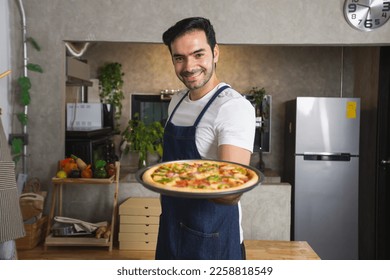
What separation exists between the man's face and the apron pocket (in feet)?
1.66

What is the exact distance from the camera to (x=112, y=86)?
207 inches

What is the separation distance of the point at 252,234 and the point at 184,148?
6.51ft

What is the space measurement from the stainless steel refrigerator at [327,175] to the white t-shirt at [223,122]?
2.81 m

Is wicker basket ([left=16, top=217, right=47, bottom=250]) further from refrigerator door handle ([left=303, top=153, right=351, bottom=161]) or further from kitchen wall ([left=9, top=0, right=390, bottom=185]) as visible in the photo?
refrigerator door handle ([left=303, top=153, right=351, bottom=161])

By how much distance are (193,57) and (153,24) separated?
77.5 inches

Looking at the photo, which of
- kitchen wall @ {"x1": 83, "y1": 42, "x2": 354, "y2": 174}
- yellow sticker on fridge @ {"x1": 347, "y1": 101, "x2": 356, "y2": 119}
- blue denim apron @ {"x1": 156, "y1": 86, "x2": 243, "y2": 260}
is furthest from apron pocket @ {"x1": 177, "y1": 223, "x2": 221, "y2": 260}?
kitchen wall @ {"x1": 83, "y1": 42, "x2": 354, "y2": 174}

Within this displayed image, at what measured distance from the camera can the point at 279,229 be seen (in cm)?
343

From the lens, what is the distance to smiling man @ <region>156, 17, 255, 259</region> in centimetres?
150

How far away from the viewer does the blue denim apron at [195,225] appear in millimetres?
1588

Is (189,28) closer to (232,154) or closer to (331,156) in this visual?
(232,154)

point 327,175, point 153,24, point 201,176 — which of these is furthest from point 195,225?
point 327,175

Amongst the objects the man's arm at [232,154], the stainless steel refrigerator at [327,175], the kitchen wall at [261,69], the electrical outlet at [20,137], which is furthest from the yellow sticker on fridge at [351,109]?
the man's arm at [232,154]
